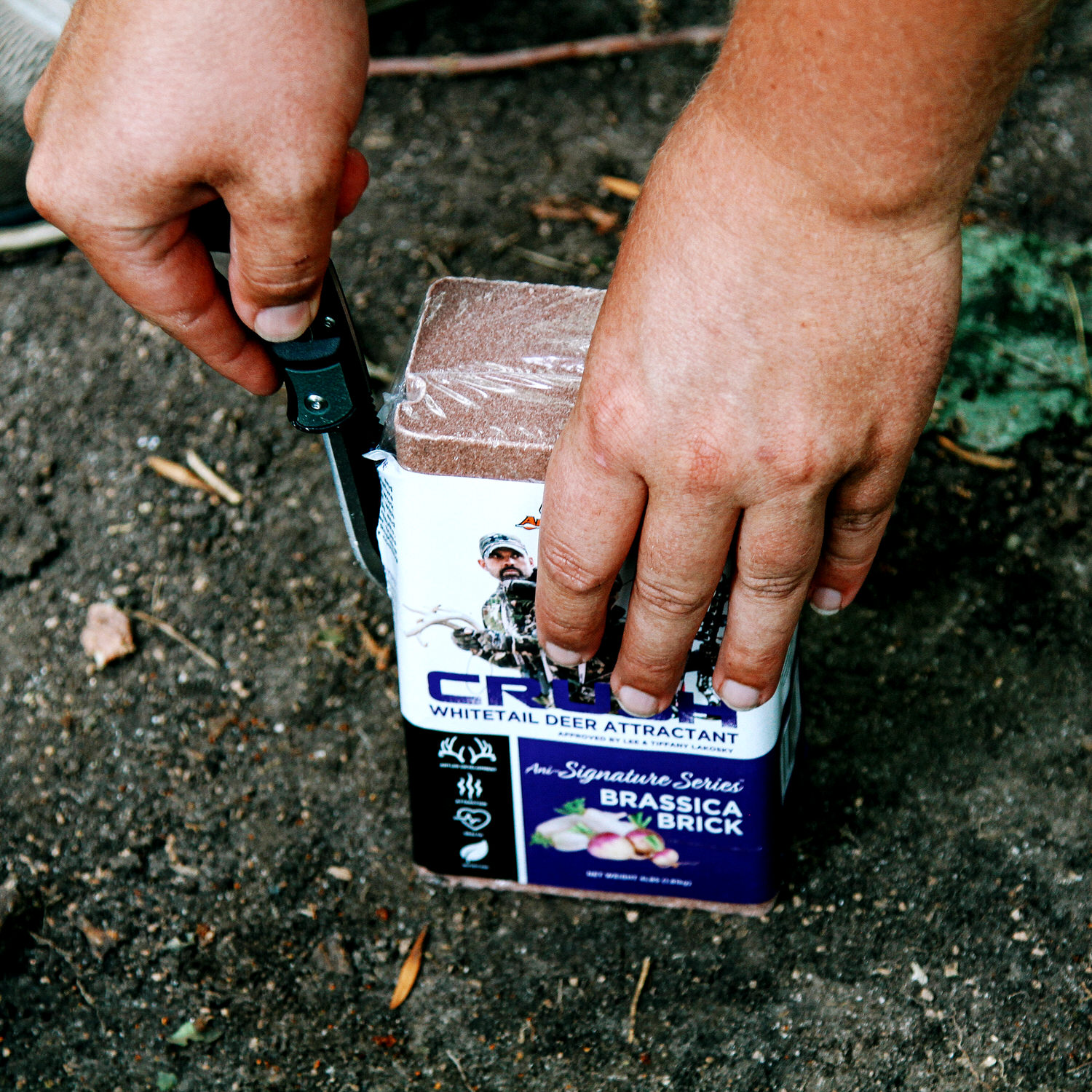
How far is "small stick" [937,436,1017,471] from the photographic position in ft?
4.62

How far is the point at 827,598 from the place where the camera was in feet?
2.77

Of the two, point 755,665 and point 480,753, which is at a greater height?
point 755,665

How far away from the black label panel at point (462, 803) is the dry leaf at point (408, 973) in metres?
0.07

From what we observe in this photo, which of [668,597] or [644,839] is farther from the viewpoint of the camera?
[644,839]

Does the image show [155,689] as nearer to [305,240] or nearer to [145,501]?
[145,501]

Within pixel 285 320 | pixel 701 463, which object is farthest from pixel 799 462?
pixel 285 320

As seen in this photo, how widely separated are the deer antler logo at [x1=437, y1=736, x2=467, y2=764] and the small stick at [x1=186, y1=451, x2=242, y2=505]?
601mm

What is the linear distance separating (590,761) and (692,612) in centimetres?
27

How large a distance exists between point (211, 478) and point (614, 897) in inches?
30.8

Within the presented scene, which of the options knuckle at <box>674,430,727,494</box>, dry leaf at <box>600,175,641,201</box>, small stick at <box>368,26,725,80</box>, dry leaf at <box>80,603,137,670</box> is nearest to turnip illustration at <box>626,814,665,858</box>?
knuckle at <box>674,430,727,494</box>

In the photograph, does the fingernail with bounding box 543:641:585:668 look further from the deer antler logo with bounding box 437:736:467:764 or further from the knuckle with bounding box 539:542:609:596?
the deer antler logo with bounding box 437:736:467:764

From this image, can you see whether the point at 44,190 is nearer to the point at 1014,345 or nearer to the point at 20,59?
the point at 20,59

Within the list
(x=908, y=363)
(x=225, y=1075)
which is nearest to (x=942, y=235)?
(x=908, y=363)

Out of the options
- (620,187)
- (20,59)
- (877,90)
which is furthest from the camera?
(620,187)
